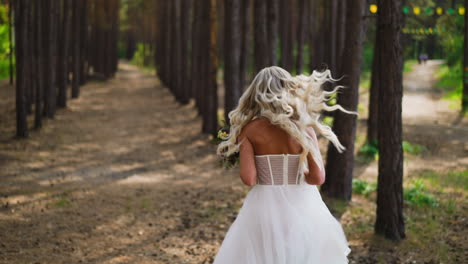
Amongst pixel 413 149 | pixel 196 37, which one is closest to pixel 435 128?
pixel 413 149

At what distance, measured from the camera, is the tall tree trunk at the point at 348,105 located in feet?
32.4

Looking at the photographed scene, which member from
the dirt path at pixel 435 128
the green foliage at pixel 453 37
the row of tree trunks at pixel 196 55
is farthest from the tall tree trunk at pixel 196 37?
the green foliage at pixel 453 37

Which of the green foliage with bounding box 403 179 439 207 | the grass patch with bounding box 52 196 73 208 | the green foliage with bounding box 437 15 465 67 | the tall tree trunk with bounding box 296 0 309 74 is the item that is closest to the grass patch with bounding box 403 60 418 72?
the green foliage with bounding box 437 15 465 67

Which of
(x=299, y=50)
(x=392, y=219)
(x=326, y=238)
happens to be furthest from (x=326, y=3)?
(x=326, y=238)

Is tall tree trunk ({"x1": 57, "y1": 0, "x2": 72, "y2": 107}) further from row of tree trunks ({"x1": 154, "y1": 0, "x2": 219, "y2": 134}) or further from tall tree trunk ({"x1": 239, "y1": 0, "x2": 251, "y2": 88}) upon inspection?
tall tree trunk ({"x1": 239, "y1": 0, "x2": 251, "y2": 88})

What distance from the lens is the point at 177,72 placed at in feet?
94.7

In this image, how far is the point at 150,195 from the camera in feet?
36.9

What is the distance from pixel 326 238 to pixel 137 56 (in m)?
54.4

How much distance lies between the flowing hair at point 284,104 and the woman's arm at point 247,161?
107mm

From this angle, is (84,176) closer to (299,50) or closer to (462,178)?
(462,178)

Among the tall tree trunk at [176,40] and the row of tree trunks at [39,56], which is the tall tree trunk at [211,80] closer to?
the row of tree trunks at [39,56]

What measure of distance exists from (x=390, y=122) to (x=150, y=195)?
5.66m

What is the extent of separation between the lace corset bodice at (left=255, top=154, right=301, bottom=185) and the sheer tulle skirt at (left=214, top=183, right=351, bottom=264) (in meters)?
0.06

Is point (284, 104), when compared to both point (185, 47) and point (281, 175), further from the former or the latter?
point (185, 47)
